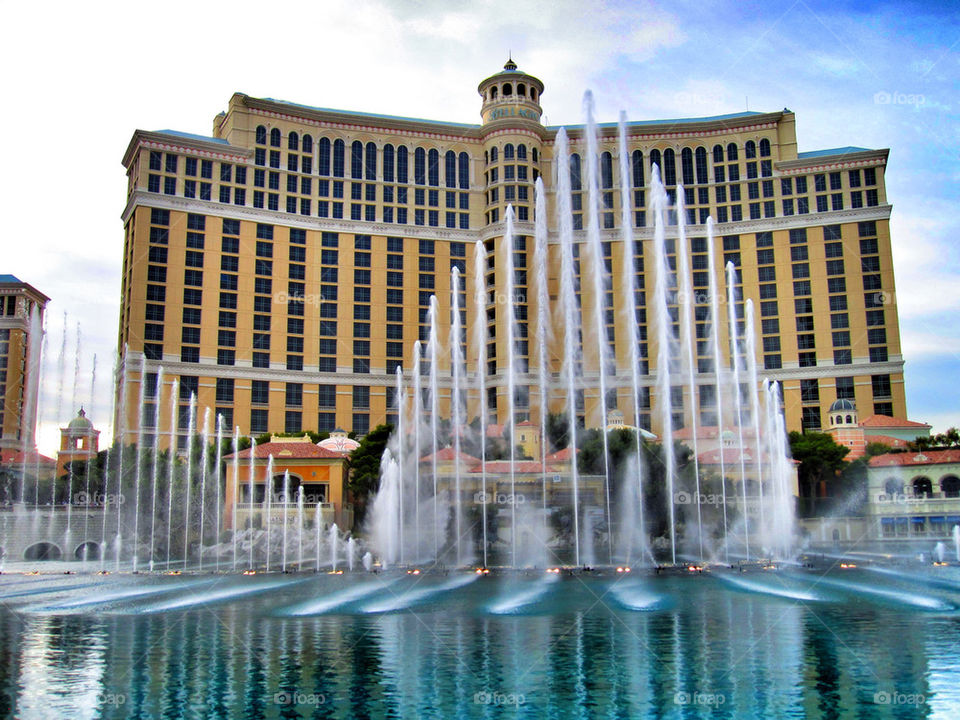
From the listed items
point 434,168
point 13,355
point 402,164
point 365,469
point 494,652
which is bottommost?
point 494,652

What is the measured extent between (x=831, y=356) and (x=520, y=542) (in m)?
61.2

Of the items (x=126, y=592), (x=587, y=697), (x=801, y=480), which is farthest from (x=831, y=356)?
(x=587, y=697)

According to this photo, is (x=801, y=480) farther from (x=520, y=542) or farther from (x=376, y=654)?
(x=376, y=654)

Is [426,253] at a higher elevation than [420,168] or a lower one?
lower

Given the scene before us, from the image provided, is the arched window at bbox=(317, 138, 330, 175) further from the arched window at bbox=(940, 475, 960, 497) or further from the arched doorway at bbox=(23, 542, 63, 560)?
the arched window at bbox=(940, 475, 960, 497)

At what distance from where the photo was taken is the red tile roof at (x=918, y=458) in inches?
2908

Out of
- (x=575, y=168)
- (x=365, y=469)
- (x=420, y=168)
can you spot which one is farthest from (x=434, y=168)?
(x=365, y=469)

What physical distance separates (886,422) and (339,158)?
6767cm

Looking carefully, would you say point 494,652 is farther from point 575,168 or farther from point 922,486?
point 575,168

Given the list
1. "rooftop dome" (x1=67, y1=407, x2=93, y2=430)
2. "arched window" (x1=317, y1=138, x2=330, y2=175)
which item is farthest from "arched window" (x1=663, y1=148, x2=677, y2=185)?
"rooftop dome" (x1=67, y1=407, x2=93, y2=430)

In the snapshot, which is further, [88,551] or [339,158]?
[339,158]

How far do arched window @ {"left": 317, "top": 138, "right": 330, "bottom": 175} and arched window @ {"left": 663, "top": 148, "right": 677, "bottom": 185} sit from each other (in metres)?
41.2

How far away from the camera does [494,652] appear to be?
21.2m

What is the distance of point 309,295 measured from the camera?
101 m
